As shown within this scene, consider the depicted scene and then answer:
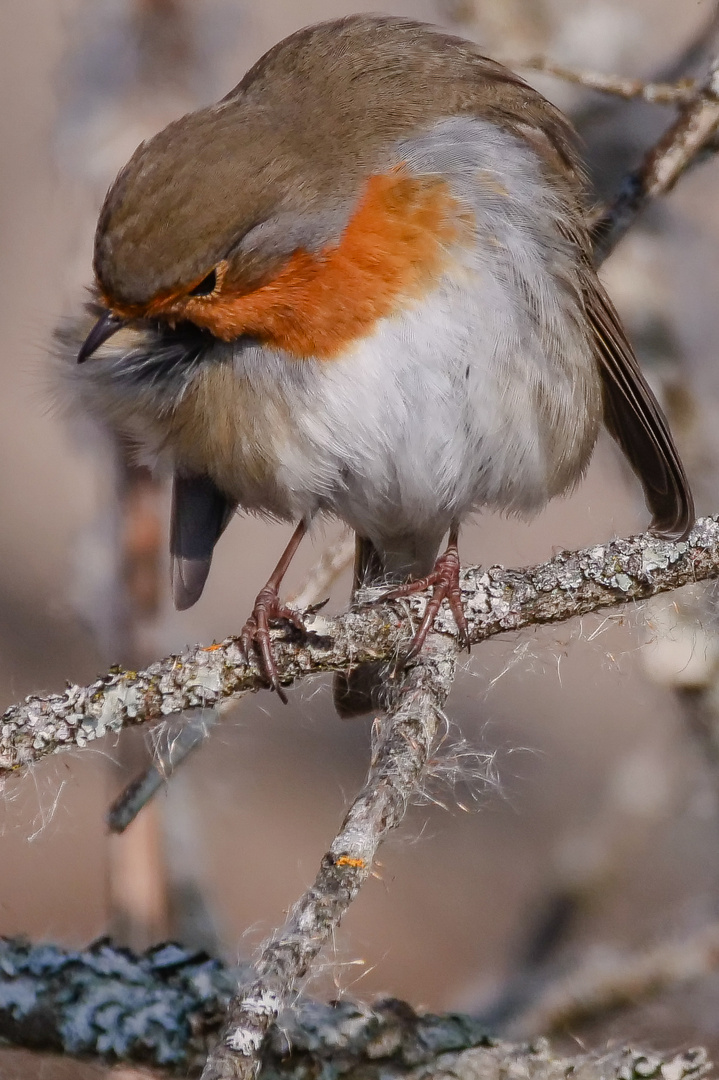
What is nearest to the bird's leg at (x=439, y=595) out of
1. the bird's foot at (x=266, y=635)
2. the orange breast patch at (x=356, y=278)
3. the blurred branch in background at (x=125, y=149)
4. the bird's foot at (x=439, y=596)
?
the bird's foot at (x=439, y=596)

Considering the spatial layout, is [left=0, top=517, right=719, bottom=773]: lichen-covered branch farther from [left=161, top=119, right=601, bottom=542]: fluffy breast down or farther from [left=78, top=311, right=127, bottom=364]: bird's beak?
[left=78, top=311, right=127, bottom=364]: bird's beak

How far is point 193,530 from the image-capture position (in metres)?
2.08

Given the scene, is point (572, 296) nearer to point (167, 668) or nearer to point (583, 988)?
point (167, 668)

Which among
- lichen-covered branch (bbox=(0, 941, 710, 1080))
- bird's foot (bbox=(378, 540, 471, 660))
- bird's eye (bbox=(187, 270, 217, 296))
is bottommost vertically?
lichen-covered branch (bbox=(0, 941, 710, 1080))

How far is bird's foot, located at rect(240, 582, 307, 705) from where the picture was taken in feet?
5.08

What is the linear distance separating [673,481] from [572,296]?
0.34 m

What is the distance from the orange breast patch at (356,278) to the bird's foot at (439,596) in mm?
370

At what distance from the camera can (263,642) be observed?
156 centimetres

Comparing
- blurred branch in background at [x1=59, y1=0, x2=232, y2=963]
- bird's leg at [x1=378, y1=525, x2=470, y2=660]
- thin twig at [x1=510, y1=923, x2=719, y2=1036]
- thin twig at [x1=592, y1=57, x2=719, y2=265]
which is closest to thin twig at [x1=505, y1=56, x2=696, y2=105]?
thin twig at [x1=592, y1=57, x2=719, y2=265]

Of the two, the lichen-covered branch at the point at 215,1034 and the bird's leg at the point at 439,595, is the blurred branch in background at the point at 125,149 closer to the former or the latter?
the lichen-covered branch at the point at 215,1034

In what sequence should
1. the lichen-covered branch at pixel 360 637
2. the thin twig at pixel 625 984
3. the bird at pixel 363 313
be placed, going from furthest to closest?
the thin twig at pixel 625 984 < the bird at pixel 363 313 < the lichen-covered branch at pixel 360 637

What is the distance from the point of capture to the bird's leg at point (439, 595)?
162 cm

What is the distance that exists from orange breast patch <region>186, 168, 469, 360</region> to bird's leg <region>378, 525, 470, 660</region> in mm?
370

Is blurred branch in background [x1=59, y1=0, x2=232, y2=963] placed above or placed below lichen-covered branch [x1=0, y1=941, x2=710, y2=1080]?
above
